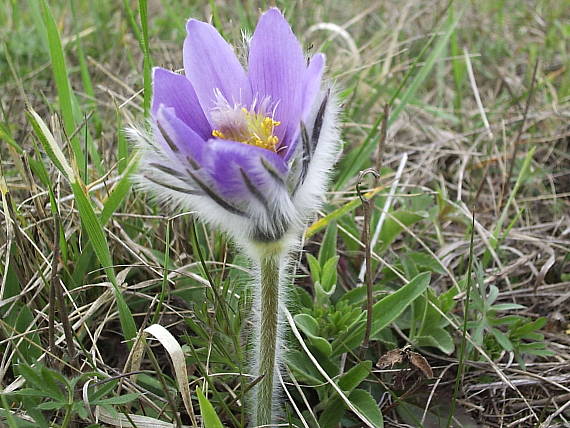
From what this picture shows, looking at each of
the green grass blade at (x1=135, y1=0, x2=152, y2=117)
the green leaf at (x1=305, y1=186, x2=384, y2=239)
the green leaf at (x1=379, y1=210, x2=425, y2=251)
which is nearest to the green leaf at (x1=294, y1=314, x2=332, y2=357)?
the green leaf at (x1=305, y1=186, x2=384, y2=239)

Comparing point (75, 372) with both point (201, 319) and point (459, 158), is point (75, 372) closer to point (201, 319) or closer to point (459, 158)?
point (201, 319)

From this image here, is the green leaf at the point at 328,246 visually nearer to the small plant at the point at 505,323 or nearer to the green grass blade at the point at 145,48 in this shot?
the small plant at the point at 505,323

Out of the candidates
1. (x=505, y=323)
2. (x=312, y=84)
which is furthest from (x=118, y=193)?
(x=505, y=323)

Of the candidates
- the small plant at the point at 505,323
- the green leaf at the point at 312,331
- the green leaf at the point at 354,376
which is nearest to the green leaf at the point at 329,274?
the green leaf at the point at 312,331

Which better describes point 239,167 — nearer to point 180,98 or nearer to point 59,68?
point 180,98

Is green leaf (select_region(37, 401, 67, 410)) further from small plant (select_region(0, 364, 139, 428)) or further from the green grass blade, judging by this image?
the green grass blade

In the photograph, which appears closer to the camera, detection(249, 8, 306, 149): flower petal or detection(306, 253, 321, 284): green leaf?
detection(249, 8, 306, 149): flower petal

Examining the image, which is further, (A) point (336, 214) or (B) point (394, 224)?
(B) point (394, 224)
